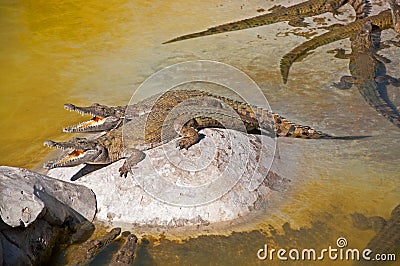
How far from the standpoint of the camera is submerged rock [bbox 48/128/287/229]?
3.86m

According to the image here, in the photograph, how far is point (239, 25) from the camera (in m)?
7.47

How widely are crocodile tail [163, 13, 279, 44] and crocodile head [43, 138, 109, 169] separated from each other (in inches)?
122

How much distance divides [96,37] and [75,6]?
5.15 feet

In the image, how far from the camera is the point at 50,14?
8.21 meters

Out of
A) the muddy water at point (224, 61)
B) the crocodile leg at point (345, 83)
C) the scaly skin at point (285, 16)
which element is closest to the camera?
the muddy water at point (224, 61)

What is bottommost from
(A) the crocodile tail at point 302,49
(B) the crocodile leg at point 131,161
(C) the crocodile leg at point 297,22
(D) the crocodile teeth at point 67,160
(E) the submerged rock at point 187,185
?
(E) the submerged rock at point 187,185

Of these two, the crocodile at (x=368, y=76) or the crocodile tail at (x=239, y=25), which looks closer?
the crocodile at (x=368, y=76)

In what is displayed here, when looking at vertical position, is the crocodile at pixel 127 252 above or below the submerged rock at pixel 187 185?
below

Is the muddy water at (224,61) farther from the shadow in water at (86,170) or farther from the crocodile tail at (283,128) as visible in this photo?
the shadow in water at (86,170)

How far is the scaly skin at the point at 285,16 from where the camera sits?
7.33 m

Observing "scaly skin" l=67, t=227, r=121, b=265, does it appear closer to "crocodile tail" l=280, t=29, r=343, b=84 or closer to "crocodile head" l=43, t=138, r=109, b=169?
"crocodile head" l=43, t=138, r=109, b=169

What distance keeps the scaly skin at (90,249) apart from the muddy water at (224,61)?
0.93 feet

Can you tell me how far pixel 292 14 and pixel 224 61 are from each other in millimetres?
2032

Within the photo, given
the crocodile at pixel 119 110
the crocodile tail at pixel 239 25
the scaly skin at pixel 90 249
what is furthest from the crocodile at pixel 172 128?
the crocodile tail at pixel 239 25
